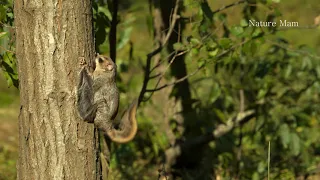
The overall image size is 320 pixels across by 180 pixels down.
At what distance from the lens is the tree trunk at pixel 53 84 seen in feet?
10.1

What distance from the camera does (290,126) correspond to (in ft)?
17.9

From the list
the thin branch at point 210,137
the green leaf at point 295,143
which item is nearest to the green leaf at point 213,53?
the green leaf at point 295,143

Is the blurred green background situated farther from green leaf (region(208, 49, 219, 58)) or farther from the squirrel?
the squirrel

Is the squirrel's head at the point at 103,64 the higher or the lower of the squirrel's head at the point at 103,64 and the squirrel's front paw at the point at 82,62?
the lower

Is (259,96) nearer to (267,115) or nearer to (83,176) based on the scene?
(267,115)

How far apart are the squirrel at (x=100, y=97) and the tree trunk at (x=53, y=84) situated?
0.06 m

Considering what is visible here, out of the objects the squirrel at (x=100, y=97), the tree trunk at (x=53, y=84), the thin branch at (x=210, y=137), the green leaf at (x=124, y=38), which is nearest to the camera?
the tree trunk at (x=53, y=84)

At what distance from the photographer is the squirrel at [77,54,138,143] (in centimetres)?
321

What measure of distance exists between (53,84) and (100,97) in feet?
1.69

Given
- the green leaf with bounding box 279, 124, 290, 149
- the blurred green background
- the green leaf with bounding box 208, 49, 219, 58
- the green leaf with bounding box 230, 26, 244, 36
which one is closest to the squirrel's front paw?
the green leaf with bounding box 208, 49, 219, 58

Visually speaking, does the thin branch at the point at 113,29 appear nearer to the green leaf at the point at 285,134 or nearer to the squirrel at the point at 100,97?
the squirrel at the point at 100,97

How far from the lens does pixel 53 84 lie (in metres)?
3.10

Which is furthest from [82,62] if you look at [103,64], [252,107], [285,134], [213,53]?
[252,107]

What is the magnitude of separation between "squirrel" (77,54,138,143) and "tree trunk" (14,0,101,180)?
0.06 metres
